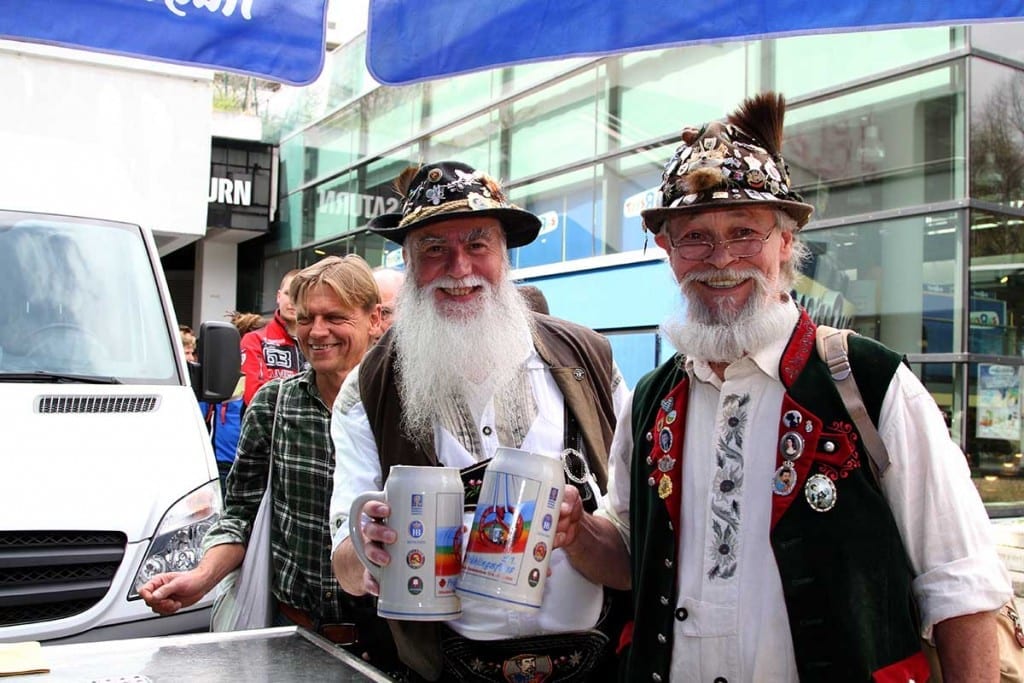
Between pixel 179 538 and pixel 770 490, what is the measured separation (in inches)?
102

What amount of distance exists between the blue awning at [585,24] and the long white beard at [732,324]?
466mm

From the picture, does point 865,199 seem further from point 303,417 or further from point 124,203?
point 303,417

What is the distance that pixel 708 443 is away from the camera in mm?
1792

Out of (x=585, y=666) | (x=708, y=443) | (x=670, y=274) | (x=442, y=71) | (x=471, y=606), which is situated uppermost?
(x=442, y=71)

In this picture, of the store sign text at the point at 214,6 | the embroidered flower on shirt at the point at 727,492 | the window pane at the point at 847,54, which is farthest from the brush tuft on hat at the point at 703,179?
the window pane at the point at 847,54

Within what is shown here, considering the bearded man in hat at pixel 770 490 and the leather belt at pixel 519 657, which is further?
the leather belt at pixel 519 657

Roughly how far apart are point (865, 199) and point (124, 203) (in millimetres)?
7340

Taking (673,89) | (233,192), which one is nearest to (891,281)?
(673,89)

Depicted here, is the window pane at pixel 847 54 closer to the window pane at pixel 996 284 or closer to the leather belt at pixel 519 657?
the window pane at pixel 996 284

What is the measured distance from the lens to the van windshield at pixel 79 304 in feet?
13.5

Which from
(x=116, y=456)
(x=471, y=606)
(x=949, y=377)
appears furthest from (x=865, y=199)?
(x=471, y=606)

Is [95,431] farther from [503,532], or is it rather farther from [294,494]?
[503,532]

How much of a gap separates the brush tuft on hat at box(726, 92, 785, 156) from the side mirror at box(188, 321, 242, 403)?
3180 millimetres

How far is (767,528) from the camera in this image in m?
1.68
